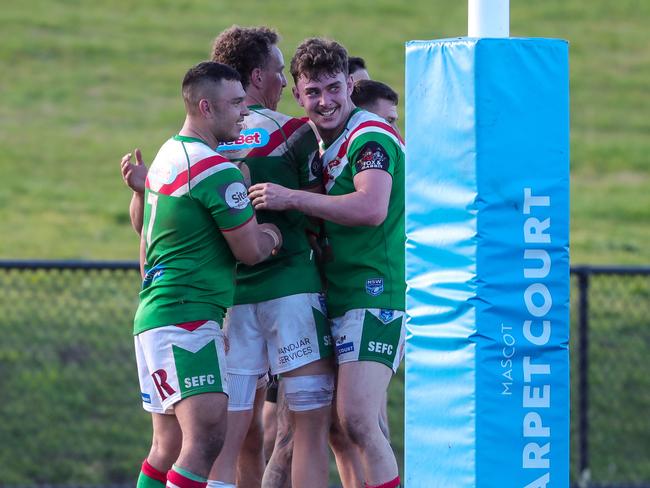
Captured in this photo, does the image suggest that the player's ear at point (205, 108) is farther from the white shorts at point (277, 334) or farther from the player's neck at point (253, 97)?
the white shorts at point (277, 334)

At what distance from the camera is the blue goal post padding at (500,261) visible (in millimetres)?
4551

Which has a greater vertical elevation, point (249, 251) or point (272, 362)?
point (249, 251)

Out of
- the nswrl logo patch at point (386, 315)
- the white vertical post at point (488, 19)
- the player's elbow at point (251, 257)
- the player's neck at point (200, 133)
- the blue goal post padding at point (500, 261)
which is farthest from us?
the nswrl logo patch at point (386, 315)

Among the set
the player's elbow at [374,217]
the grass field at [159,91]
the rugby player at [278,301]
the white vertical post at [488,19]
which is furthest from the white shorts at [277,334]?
the grass field at [159,91]

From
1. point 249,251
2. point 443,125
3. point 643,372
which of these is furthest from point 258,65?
point 643,372

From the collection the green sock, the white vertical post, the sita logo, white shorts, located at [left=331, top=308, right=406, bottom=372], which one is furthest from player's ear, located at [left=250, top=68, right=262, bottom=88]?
the green sock

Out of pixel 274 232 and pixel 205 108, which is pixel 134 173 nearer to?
pixel 205 108

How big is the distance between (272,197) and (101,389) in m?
4.74

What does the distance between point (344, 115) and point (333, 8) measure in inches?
685

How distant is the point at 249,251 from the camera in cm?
523

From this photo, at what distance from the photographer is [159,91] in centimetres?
1909

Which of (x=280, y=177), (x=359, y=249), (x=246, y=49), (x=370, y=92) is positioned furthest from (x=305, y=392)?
(x=370, y=92)

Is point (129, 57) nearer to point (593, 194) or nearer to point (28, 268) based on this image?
point (593, 194)

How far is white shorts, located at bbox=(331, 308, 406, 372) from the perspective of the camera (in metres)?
5.66
